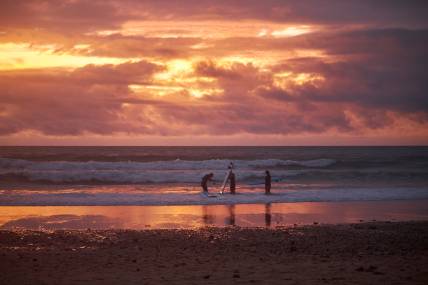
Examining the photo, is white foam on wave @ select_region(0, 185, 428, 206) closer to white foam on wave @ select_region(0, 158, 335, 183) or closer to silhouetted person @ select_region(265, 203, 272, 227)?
silhouetted person @ select_region(265, 203, 272, 227)

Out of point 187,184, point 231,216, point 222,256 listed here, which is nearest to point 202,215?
point 231,216

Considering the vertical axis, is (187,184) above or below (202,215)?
above

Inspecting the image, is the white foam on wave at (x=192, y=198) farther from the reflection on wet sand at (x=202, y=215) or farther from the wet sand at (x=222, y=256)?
the wet sand at (x=222, y=256)

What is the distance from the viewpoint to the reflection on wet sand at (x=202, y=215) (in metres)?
16.9

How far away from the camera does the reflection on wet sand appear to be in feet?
55.5

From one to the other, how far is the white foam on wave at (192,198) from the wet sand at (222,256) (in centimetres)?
866

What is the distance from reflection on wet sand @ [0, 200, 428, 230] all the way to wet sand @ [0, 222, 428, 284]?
182 cm

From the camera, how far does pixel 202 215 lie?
19.2 m

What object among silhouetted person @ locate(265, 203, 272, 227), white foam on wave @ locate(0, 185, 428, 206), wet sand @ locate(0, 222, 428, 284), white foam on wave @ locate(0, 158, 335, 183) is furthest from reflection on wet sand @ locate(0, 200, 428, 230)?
white foam on wave @ locate(0, 158, 335, 183)

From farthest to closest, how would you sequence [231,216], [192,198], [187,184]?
[187,184] → [192,198] → [231,216]

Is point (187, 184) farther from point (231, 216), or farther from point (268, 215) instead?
point (268, 215)

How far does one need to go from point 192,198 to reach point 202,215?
5617 mm

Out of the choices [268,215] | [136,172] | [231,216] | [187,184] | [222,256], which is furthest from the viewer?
[136,172]

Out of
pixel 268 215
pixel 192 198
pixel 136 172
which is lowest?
pixel 268 215
